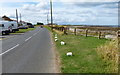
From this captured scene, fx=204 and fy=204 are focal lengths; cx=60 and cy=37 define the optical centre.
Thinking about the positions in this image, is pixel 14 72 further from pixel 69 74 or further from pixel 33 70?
pixel 69 74

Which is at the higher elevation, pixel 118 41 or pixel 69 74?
pixel 118 41

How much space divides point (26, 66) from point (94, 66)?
314 centimetres

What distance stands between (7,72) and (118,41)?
553 cm

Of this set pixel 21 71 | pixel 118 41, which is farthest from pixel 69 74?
pixel 118 41

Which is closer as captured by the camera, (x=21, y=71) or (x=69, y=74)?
(x=69, y=74)

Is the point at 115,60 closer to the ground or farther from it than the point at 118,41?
closer to the ground

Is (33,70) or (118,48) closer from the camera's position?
(33,70)

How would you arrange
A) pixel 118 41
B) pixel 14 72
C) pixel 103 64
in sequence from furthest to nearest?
pixel 118 41
pixel 103 64
pixel 14 72

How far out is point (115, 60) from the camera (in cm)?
883

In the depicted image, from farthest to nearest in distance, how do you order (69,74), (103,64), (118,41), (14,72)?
(118,41)
(103,64)
(14,72)
(69,74)

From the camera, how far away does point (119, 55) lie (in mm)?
8695

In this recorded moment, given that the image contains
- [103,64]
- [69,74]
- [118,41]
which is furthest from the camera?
[118,41]

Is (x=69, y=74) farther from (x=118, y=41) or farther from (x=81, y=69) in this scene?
(x=118, y=41)

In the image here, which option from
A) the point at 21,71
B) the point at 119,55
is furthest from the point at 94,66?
the point at 21,71
